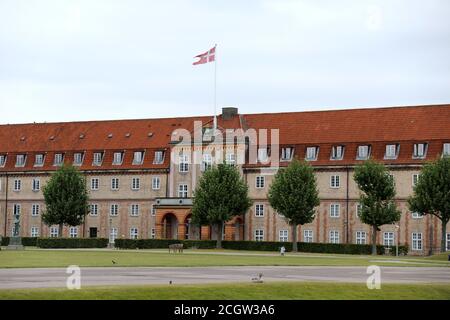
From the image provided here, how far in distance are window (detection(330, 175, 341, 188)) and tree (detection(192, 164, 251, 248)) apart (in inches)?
379

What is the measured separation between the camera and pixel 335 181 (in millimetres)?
110188

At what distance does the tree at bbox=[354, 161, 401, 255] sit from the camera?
320ft

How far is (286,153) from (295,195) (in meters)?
12.5

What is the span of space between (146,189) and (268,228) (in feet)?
54.9

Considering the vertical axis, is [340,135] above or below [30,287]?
above

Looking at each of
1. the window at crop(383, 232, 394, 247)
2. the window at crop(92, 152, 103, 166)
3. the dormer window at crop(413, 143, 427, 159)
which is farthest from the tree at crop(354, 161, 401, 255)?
the window at crop(92, 152, 103, 166)

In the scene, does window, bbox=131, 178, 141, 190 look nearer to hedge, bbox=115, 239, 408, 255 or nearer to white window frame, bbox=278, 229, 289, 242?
hedge, bbox=115, 239, 408, 255

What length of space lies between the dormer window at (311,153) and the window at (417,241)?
46.5 ft

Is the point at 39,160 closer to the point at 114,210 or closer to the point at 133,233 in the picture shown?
the point at 114,210

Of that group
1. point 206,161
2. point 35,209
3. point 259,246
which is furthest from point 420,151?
point 35,209
